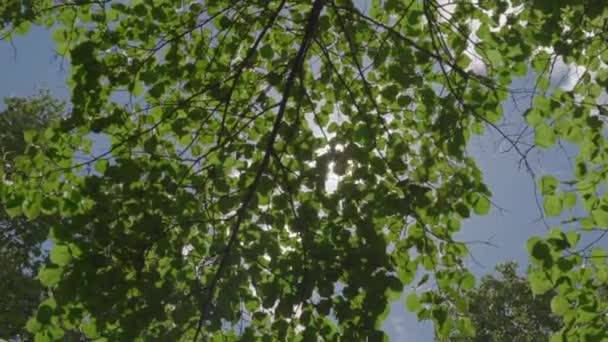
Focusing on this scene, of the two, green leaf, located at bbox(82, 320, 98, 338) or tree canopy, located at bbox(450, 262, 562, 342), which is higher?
tree canopy, located at bbox(450, 262, 562, 342)

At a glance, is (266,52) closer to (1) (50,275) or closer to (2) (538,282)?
(1) (50,275)

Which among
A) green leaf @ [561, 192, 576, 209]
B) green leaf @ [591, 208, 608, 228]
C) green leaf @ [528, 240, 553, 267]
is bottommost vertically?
green leaf @ [528, 240, 553, 267]

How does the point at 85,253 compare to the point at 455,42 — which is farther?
the point at 455,42

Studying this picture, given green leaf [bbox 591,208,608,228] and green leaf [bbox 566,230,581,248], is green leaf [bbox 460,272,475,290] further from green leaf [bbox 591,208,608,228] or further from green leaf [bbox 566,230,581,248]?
green leaf [bbox 591,208,608,228]

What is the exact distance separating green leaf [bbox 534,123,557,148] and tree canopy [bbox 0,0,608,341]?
0.01 metres

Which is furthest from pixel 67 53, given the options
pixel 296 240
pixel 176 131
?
pixel 296 240

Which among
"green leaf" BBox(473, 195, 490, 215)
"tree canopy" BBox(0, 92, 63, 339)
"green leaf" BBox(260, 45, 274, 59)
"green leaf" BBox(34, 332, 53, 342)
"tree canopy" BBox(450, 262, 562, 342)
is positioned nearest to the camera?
"green leaf" BBox(34, 332, 53, 342)

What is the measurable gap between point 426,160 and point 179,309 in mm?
1483

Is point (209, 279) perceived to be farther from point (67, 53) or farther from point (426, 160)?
point (67, 53)

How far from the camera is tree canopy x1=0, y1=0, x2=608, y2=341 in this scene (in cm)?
268

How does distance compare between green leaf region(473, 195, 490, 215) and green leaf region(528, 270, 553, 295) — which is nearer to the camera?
green leaf region(528, 270, 553, 295)

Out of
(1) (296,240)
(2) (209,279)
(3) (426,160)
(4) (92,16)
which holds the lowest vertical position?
(2) (209,279)

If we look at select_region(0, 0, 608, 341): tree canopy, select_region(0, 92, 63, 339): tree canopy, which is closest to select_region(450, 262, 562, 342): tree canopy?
select_region(0, 92, 63, 339): tree canopy

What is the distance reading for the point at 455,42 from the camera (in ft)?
11.3
